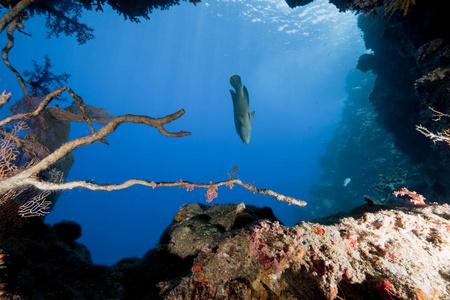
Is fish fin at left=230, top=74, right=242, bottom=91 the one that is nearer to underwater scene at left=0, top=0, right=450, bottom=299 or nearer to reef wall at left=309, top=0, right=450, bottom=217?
underwater scene at left=0, top=0, right=450, bottom=299

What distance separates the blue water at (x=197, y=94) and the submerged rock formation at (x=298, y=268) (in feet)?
27.3

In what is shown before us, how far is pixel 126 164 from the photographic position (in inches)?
4304

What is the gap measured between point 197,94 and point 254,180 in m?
127

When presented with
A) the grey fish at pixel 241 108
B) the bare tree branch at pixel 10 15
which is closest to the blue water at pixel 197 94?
the grey fish at pixel 241 108

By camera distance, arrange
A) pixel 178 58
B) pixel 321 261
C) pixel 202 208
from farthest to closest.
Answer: pixel 178 58 < pixel 202 208 < pixel 321 261

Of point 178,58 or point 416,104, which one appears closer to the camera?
point 416,104

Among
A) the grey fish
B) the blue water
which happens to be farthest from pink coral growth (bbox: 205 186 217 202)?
the blue water

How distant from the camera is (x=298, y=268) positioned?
2.12 m

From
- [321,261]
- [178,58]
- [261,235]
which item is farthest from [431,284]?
[178,58]

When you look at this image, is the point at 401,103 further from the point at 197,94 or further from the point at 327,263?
the point at 197,94

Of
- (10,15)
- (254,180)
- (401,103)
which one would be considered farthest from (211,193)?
(254,180)

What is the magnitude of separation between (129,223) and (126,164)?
137 ft

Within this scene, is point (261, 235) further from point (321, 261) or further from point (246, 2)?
point (246, 2)

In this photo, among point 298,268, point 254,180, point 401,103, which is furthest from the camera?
point 254,180
